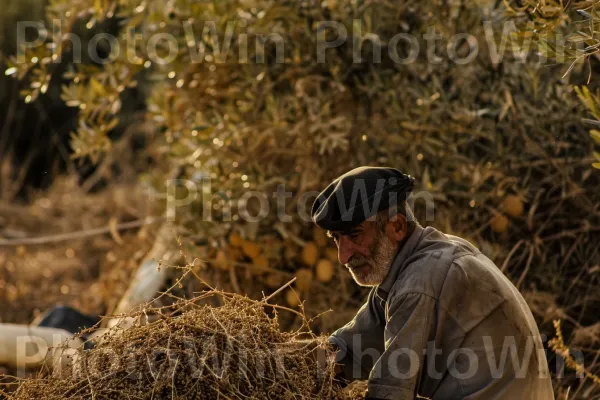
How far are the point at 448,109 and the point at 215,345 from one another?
258 centimetres

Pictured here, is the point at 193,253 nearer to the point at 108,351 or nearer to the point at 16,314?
the point at 108,351

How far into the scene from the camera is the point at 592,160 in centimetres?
473

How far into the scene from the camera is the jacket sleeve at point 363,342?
322 centimetres

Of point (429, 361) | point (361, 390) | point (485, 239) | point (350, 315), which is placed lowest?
point (350, 315)

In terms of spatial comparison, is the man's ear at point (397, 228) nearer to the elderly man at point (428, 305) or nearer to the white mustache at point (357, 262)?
the elderly man at point (428, 305)

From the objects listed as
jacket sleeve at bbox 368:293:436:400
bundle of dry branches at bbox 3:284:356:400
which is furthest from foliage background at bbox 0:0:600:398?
bundle of dry branches at bbox 3:284:356:400

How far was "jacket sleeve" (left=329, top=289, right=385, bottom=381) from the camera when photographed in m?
3.22

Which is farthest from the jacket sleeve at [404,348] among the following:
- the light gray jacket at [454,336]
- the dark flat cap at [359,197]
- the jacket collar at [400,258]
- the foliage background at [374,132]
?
the foliage background at [374,132]

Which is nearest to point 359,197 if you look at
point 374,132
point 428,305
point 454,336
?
point 428,305

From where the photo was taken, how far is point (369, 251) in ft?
10.00

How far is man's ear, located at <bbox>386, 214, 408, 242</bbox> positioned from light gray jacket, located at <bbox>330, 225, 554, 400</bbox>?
70 millimetres

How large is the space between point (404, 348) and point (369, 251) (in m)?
0.39

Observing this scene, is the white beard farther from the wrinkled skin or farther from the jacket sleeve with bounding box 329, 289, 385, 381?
the jacket sleeve with bounding box 329, 289, 385, 381

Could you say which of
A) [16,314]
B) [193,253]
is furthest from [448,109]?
[16,314]
